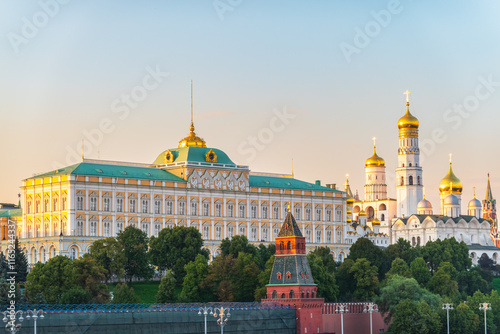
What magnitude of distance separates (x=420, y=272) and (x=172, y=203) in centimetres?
3522

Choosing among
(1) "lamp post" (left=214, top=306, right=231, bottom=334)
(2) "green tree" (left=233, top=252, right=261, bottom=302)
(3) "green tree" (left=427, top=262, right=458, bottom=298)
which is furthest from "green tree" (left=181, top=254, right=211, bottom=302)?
(3) "green tree" (left=427, top=262, right=458, bottom=298)

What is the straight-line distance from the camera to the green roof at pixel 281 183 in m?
184

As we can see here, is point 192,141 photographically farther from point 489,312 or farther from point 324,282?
point 489,312

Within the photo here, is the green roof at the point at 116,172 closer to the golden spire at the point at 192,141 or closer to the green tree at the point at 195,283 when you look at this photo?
the golden spire at the point at 192,141

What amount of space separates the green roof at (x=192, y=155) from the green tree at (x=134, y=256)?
88.7 feet

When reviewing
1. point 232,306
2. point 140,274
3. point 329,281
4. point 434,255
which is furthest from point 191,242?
point 434,255

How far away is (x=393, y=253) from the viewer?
559ft

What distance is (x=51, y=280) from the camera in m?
129

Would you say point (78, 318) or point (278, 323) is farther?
point (278, 323)

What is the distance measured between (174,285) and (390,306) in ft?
79.2

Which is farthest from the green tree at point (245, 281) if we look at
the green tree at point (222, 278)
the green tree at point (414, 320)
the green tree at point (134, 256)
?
the green tree at point (414, 320)

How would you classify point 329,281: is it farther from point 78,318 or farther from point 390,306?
point 78,318

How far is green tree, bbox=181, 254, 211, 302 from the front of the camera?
455 feet

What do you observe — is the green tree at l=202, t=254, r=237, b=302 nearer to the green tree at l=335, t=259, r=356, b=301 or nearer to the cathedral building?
the green tree at l=335, t=259, r=356, b=301
